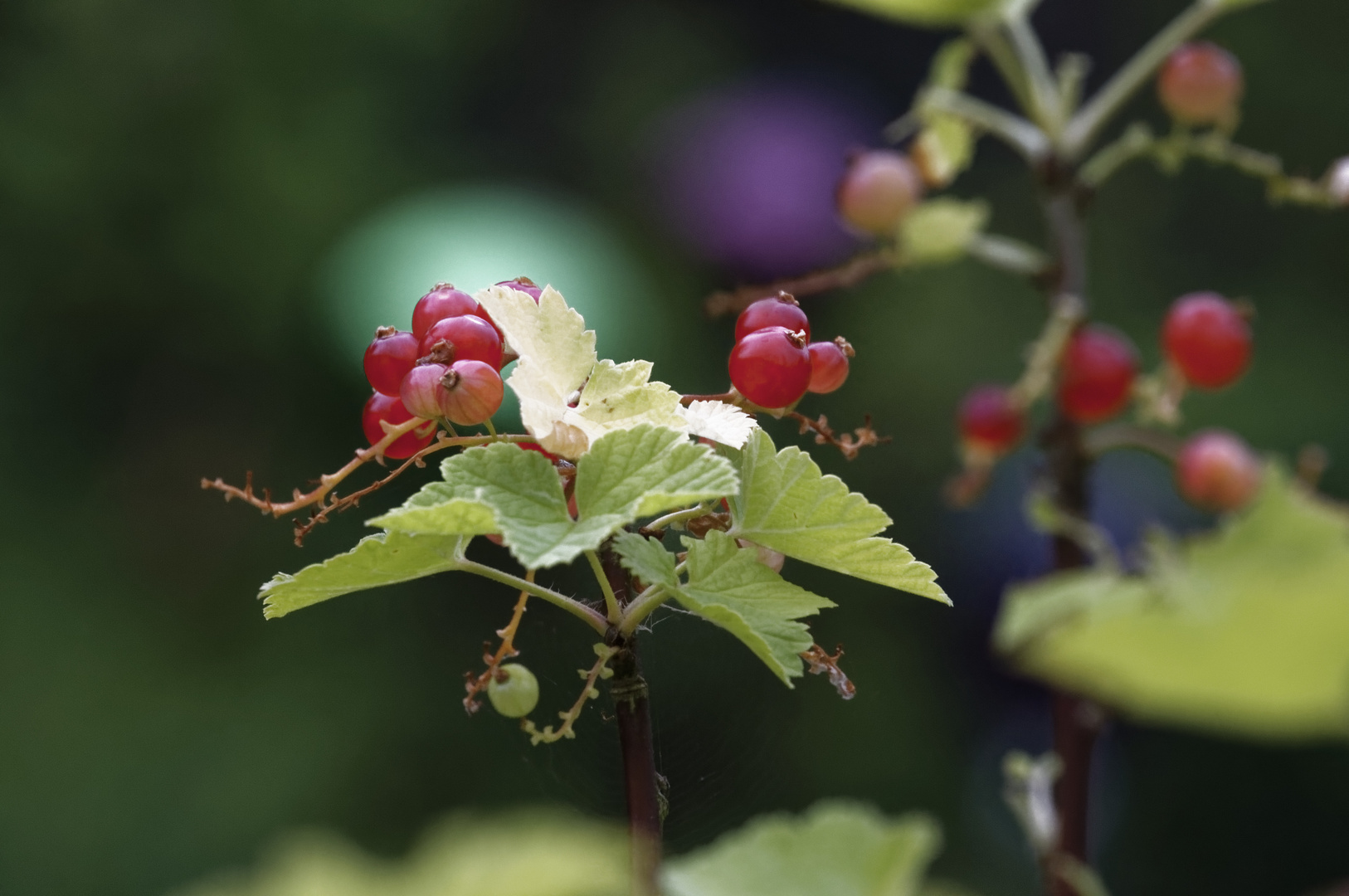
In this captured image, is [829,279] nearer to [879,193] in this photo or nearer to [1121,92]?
[879,193]

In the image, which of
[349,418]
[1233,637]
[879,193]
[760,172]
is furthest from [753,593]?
[760,172]

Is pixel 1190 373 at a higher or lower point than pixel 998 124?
lower

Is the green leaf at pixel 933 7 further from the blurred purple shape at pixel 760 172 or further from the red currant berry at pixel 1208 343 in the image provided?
the blurred purple shape at pixel 760 172

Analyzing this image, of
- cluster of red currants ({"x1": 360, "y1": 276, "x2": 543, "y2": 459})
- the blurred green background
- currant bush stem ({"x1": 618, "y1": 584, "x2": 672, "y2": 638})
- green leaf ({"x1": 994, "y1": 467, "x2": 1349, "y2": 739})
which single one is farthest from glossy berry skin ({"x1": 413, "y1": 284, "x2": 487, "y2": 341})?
the blurred green background

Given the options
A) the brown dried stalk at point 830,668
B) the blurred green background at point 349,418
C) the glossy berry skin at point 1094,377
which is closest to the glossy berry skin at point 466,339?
the brown dried stalk at point 830,668

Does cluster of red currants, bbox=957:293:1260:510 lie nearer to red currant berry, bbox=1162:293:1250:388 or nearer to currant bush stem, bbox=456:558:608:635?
red currant berry, bbox=1162:293:1250:388

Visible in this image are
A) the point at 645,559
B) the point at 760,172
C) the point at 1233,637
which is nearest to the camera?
the point at 1233,637

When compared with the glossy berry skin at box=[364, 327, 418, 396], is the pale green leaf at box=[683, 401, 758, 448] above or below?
below
